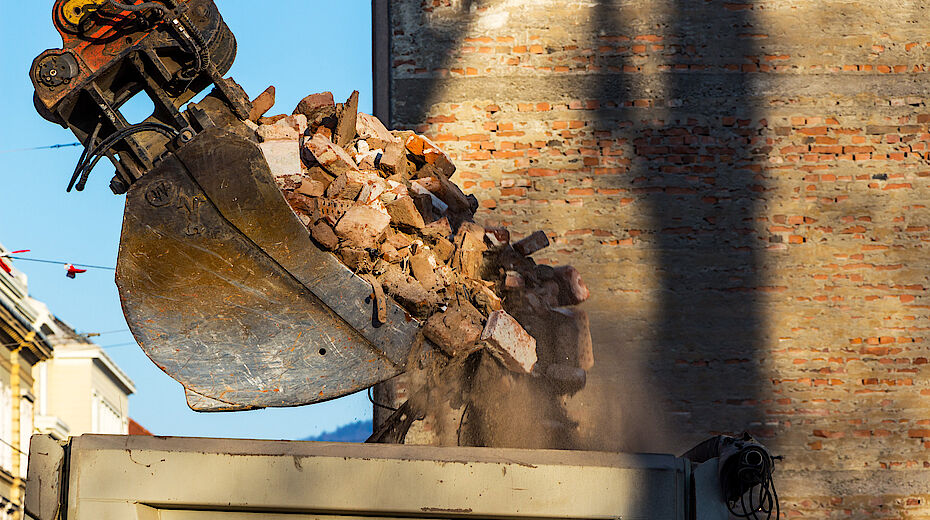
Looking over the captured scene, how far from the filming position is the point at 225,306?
15.7 feet

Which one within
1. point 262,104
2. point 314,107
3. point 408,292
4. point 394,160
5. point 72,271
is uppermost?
point 262,104

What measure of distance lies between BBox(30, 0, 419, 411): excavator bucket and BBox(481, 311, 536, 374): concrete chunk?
604 mm

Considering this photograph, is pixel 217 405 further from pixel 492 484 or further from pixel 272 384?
pixel 492 484

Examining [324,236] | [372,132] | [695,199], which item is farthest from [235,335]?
[695,199]

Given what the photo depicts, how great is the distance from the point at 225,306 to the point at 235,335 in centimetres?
14

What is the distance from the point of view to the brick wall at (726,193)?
24.7 ft

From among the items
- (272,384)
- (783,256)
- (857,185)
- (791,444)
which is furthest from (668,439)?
(272,384)

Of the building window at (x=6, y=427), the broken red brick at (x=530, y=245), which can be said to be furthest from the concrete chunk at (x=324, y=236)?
the building window at (x=6, y=427)

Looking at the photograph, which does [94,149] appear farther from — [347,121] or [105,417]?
[105,417]

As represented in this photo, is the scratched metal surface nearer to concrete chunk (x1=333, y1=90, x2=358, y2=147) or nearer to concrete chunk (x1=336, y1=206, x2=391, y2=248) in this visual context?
concrete chunk (x1=336, y1=206, x2=391, y2=248)

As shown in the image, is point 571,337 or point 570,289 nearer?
point 571,337

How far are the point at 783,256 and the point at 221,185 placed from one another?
4579 millimetres

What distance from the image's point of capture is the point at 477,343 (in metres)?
5.40

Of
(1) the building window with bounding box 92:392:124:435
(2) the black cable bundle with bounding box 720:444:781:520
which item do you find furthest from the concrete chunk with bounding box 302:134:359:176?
(1) the building window with bounding box 92:392:124:435
